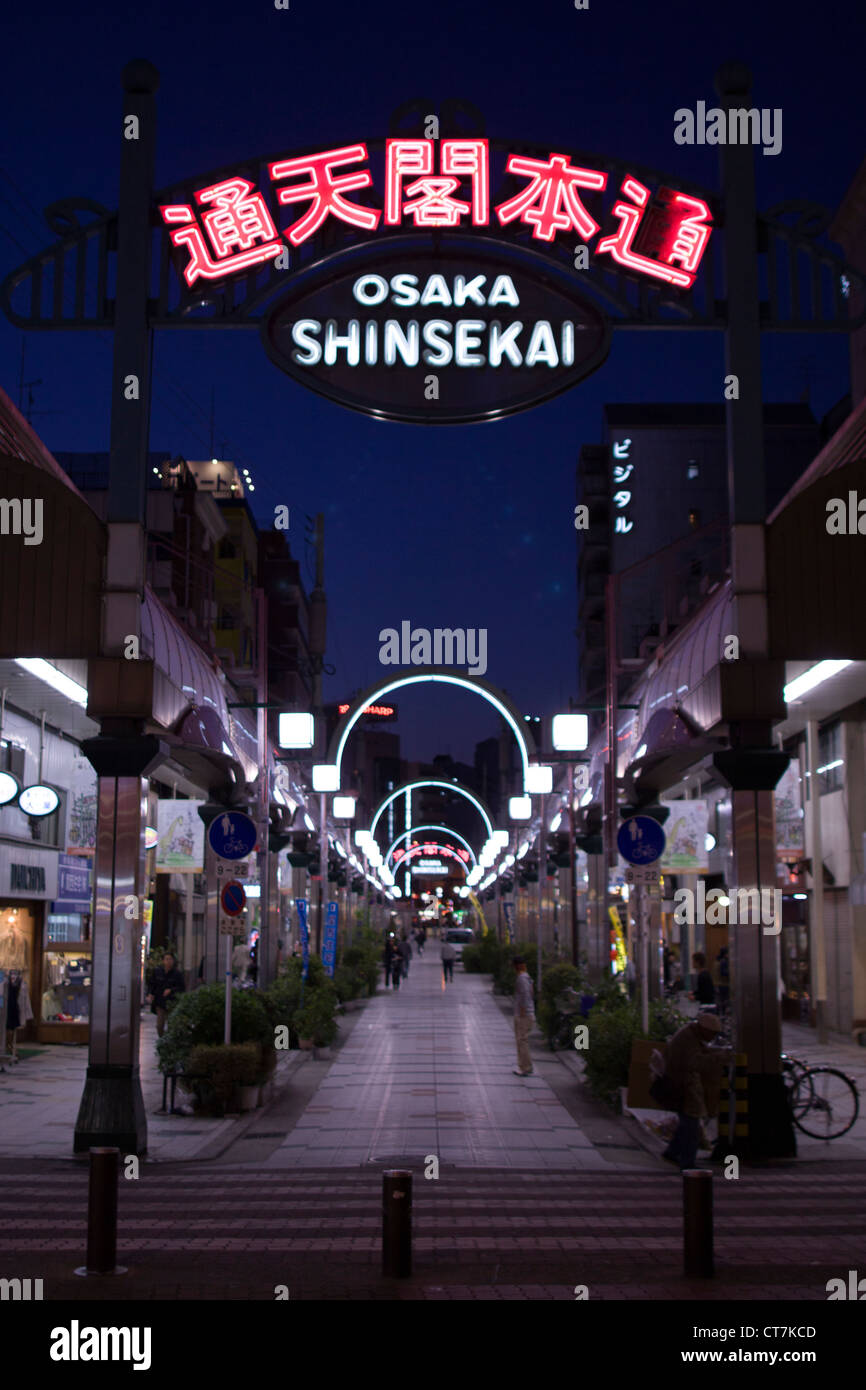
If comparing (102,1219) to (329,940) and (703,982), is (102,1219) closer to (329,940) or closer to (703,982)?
(703,982)

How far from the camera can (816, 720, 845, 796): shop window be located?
31.0 metres

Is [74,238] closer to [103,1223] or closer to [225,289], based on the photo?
[225,289]

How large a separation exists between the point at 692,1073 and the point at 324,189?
11.2 metres

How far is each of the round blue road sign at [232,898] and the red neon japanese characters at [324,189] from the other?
8.87 meters

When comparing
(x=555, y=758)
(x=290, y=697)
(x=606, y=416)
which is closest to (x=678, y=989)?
(x=555, y=758)

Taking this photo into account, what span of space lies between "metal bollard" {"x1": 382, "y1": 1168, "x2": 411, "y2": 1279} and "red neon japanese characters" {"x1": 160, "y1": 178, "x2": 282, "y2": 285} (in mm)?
11182

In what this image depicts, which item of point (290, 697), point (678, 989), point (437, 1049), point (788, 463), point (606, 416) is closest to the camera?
point (437, 1049)

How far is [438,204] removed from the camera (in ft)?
56.1

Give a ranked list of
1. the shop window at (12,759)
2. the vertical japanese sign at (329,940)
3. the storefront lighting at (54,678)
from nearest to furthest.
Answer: the storefront lighting at (54,678) → the shop window at (12,759) → the vertical japanese sign at (329,940)

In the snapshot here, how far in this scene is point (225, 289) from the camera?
17016 mm

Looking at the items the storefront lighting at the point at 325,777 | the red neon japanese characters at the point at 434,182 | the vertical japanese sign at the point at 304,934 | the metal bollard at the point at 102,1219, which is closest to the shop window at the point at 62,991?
the vertical japanese sign at the point at 304,934

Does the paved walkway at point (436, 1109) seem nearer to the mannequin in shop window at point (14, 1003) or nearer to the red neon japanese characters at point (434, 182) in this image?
the mannequin in shop window at point (14, 1003)

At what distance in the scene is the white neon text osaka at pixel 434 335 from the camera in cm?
1692
